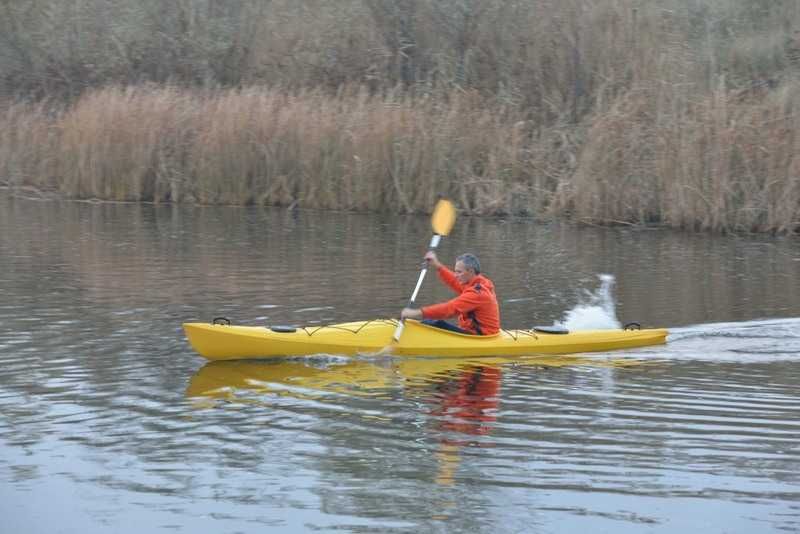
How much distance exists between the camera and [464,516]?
237 inches

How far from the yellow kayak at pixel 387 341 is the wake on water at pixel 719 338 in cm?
29

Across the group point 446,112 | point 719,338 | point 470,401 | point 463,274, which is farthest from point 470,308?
point 446,112

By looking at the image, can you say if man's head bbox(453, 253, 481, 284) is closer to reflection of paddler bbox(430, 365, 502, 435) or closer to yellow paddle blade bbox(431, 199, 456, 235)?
reflection of paddler bbox(430, 365, 502, 435)

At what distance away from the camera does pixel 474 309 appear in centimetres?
1011

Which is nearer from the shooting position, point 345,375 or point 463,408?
point 463,408

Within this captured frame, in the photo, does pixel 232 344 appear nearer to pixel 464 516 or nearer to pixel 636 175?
pixel 464 516

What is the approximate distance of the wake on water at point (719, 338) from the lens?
33.8 ft

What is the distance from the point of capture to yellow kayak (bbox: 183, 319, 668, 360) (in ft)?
31.1

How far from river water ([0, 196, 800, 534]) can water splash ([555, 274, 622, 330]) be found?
0.04 meters

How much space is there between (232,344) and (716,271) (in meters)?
7.79

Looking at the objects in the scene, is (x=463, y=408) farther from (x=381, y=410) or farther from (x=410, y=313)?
(x=410, y=313)

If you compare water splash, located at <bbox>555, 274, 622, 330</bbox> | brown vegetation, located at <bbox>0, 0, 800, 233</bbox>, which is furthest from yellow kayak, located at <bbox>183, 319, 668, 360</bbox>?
brown vegetation, located at <bbox>0, 0, 800, 233</bbox>

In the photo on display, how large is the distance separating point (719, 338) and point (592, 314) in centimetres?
158

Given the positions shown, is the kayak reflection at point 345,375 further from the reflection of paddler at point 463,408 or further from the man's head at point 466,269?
the man's head at point 466,269
